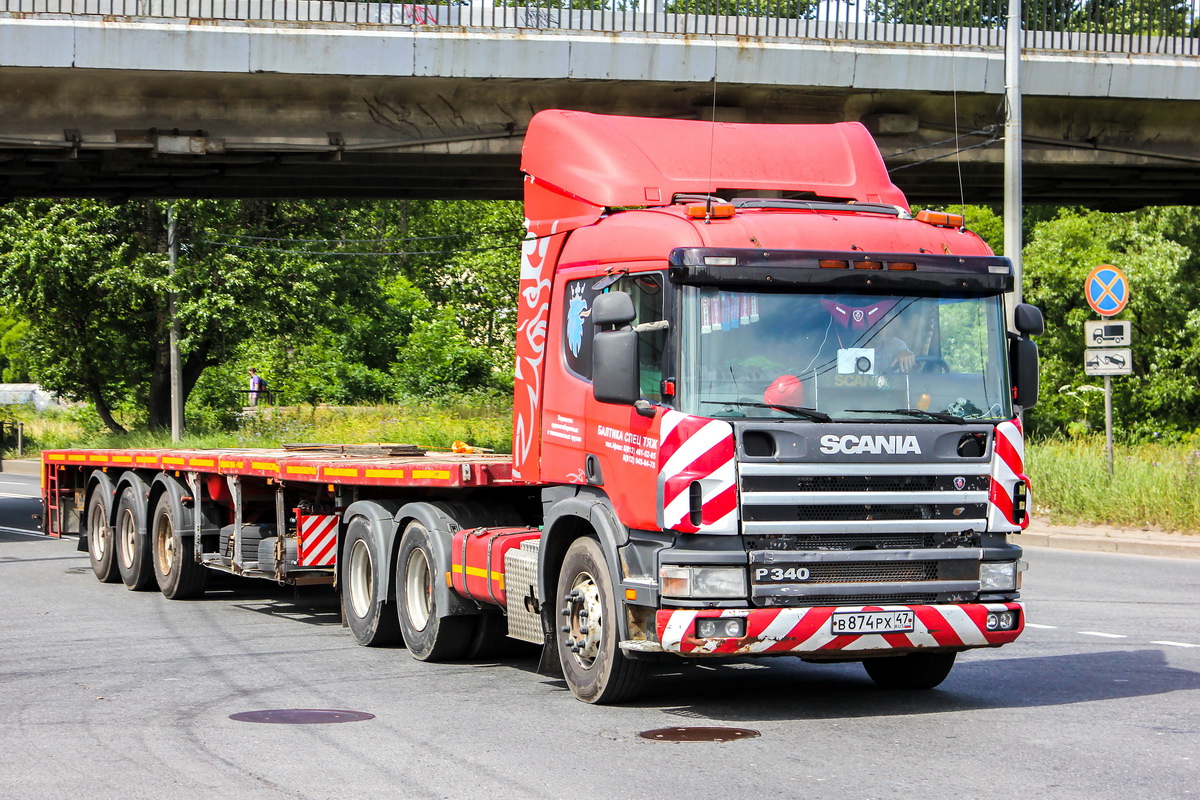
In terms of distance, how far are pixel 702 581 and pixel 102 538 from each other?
985 cm

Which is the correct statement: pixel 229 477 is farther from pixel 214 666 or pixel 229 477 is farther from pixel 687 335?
pixel 687 335

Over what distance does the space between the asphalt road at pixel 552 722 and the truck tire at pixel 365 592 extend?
0.21m

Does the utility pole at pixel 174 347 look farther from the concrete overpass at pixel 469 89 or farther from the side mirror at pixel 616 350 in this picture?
the side mirror at pixel 616 350

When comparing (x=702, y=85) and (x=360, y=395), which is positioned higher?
(x=702, y=85)

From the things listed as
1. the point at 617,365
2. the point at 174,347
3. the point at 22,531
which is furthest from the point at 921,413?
the point at 174,347

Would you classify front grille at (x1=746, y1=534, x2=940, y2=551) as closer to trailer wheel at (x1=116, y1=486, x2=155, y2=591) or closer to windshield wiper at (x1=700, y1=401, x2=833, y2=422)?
windshield wiper at (x1=700, y1=401, x2=833, y2=422)

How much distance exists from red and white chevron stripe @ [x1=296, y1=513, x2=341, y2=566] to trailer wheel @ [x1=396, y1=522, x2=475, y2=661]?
146cm

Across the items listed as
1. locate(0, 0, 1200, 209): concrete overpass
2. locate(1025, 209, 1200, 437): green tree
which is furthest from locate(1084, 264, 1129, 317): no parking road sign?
locate(1025, 209, 1200, 437): green tree

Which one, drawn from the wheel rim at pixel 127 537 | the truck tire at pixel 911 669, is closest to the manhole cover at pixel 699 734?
the truck tire at pixel 911 669

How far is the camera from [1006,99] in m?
20.9

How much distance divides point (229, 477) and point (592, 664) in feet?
18.8

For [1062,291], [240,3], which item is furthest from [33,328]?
[1062,291]

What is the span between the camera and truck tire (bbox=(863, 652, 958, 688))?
29.5 feet

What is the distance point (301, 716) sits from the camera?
26.6 ft
